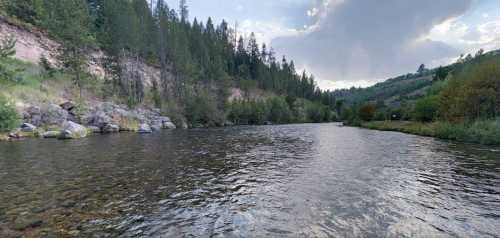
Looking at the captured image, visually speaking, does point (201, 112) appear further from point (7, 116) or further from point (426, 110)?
point (426, 110)

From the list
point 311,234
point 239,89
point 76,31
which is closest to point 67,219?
point 311,234

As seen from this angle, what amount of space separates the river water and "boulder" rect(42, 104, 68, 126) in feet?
69.5

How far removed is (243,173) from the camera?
44.8ft

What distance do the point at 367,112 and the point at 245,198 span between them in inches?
3219

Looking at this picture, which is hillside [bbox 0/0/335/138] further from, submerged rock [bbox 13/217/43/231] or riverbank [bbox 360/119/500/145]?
riverbank [bbox 360/119/500/145]

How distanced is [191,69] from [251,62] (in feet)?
220

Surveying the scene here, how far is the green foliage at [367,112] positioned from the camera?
8009 cm

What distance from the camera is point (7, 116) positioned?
26656 millimetres

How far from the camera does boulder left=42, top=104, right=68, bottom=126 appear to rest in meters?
34.3

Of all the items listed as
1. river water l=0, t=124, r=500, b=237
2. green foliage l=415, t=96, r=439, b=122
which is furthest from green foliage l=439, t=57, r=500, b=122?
river water l=0, t=124, r=500, b=237

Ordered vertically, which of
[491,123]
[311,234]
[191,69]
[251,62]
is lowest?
[311,234]

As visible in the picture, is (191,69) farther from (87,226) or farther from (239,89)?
(87,226)

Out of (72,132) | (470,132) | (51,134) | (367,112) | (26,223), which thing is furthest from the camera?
(367,112)

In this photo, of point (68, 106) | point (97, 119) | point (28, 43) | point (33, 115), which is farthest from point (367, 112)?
point (28, 43)
